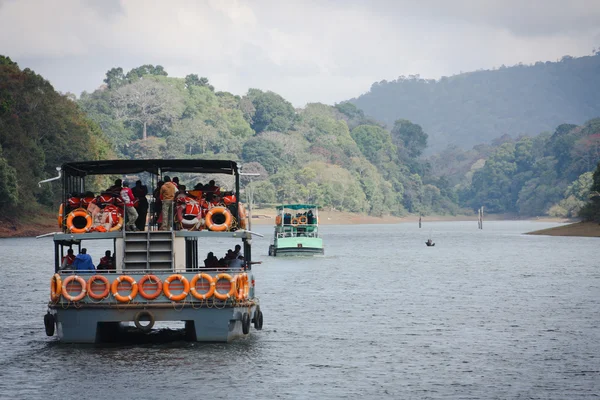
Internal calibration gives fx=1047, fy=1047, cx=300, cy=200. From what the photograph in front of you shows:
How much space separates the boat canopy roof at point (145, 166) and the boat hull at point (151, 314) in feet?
14.2

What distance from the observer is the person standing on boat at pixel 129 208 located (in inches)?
1196

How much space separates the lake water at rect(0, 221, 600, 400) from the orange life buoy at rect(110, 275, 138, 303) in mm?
1876

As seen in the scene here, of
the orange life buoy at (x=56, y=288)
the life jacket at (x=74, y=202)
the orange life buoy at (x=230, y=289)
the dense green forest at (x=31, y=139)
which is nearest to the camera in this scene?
the orange life buoy at (x=56, y=288)

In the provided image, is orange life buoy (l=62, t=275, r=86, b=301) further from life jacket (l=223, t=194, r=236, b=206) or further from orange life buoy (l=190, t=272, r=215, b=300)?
life jacket (l=223, t=194, r=236, b=206)

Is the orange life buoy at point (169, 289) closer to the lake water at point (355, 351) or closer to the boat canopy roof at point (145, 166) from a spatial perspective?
the lake water at point (355, 351)

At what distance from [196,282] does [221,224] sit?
2.09 m

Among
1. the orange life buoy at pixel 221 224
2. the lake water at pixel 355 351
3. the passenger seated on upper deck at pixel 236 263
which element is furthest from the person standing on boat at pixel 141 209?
the lake water at pixel 355 351

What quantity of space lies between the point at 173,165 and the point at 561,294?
28745 millimetres

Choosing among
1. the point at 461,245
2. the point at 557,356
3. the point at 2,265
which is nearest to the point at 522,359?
the point at 557,356

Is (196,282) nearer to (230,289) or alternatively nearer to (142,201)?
(230,289)

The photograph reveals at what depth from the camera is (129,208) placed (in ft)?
99.8

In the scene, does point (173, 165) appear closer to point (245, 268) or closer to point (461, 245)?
point (245, 268)

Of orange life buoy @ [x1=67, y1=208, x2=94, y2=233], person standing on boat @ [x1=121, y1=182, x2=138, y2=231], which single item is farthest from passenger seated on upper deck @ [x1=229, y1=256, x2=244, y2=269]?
orange life buoy @ [x1=67, y1=208, x2=94, y2=233]

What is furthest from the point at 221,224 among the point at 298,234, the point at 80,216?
the point at 298,234
